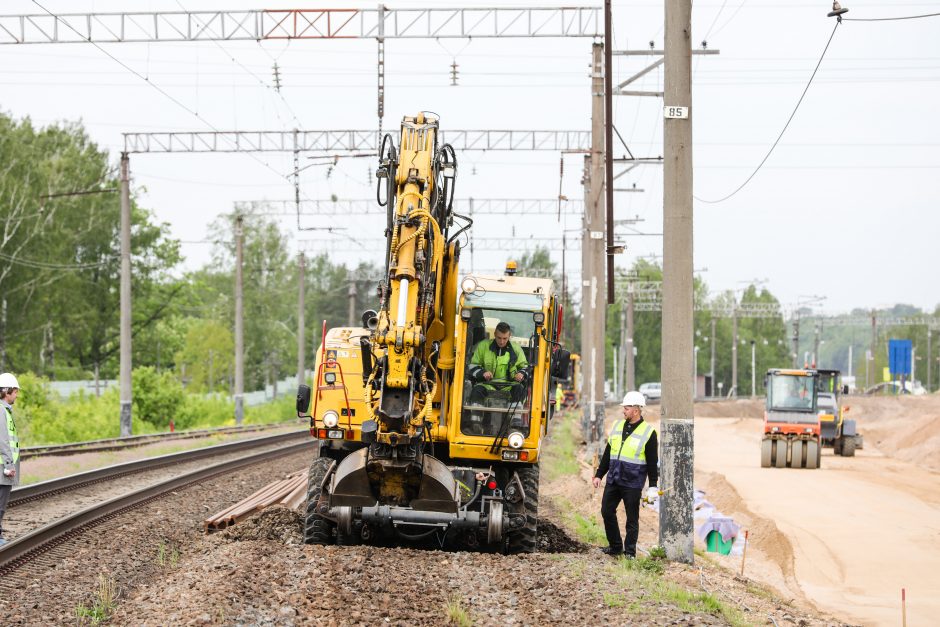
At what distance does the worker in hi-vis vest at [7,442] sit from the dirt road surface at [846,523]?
989 cm

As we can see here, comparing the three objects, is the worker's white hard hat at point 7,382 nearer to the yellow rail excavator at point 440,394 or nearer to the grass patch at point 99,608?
the grass patch at point 99,608

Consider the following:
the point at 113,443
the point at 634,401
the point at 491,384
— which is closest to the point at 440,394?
the point at 491,384

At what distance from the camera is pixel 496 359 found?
1348cm

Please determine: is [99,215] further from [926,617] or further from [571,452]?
[926,617]

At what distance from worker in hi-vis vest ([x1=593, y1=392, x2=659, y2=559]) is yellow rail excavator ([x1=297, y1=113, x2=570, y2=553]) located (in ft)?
2.74

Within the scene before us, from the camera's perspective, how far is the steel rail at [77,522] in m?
12.7

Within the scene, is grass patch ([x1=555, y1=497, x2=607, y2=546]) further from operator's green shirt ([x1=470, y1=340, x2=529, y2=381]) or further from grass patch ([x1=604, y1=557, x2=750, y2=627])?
grass patch ([x1=604, y1=557, x2=750, y2=627])

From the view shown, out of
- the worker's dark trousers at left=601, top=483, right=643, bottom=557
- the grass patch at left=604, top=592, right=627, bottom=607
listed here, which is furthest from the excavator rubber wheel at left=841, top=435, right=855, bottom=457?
the grass patch at left=604, top=592, right=627, bottom=607

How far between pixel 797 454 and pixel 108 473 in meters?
23.0

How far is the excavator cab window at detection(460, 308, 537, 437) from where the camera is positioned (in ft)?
44.1

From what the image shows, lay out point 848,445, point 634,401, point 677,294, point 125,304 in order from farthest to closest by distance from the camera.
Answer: point 848,445, point 125,304, point 634,401, point 677,294

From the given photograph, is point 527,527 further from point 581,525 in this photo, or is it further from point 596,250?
point 596,250

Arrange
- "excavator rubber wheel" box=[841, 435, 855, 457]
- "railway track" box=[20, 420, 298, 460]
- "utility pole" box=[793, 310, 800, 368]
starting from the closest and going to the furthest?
"railway track" box=[20, 420, 298, 460], "excavator rubber wheel" box=[841, 435, 855, 457], "utility pole" box=[793, 310, 800, 368]

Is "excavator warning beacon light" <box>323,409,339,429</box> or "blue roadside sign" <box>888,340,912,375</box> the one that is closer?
"excavator warning beacon light" <box>323,409,339,429</box>
